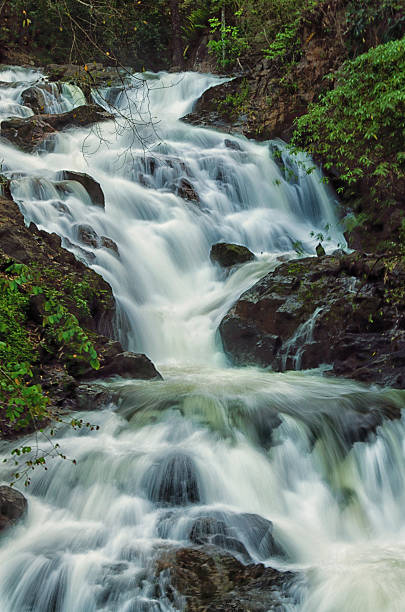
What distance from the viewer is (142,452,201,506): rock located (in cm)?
475

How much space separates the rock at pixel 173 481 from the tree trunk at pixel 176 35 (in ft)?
70.8

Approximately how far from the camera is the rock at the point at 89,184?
11.1 metres

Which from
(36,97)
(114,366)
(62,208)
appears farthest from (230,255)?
(36,97)

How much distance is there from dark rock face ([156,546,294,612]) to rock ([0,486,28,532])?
4.16 ft

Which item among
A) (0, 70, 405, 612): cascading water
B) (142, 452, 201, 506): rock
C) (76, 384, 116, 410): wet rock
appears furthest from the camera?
(76, 384, 116, 410): wet rock

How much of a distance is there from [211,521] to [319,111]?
Result: 6.26 metres

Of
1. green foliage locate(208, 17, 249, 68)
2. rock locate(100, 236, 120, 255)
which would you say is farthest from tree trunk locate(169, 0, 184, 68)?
rock locate(100, 236, 120, 255)

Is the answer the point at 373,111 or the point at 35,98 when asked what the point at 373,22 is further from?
the point at 35,98

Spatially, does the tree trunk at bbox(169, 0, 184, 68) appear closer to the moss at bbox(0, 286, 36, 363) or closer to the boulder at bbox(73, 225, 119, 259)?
the boulder at bbox(73, 225, 119, 259)

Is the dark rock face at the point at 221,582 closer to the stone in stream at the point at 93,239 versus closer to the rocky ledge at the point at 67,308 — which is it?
the rocky ledge at the point at 67,308

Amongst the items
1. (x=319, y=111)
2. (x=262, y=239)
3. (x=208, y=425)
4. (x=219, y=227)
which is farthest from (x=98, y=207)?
(x=208, y=425)

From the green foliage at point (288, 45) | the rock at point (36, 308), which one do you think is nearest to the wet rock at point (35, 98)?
the green foliage at point (288, 45)

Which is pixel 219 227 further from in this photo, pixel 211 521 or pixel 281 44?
pixel 211 521

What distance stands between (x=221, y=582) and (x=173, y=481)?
4.08ft
